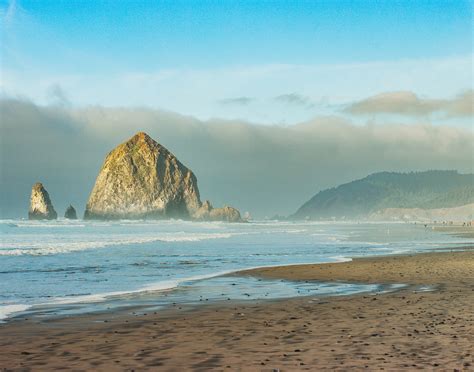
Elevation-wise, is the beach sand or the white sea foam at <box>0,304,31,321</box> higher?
the white sea foam at <box>0,304,31,321</box>

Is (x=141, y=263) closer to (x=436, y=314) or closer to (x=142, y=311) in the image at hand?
(x=142, y=311)

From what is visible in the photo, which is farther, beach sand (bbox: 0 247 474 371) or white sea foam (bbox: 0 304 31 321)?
white sea foam (bbox: 0 304 31 321)

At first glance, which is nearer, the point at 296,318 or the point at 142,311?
the point at 296,318

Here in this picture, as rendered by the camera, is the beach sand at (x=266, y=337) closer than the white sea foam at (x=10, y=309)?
Yes

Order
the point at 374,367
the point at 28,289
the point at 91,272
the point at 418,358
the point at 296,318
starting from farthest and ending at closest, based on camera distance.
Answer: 1. the point at 91,272
2. the point at 28,289
3. the point at 296,318
4. the point at 418,358
5. the point at 374,367

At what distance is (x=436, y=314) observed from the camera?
47.5ft

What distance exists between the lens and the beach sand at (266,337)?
9703 millimetres

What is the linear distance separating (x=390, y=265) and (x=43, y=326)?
71.2ft

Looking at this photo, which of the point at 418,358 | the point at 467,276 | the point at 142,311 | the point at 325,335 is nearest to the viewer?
the point at 418,358

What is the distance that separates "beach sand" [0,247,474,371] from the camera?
9.70 meters

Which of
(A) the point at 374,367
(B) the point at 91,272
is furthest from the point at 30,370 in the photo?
(B) the point at 91,272

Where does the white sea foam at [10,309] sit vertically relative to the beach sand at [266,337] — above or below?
above

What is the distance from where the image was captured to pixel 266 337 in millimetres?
11977

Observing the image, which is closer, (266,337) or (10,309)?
(266,337)
